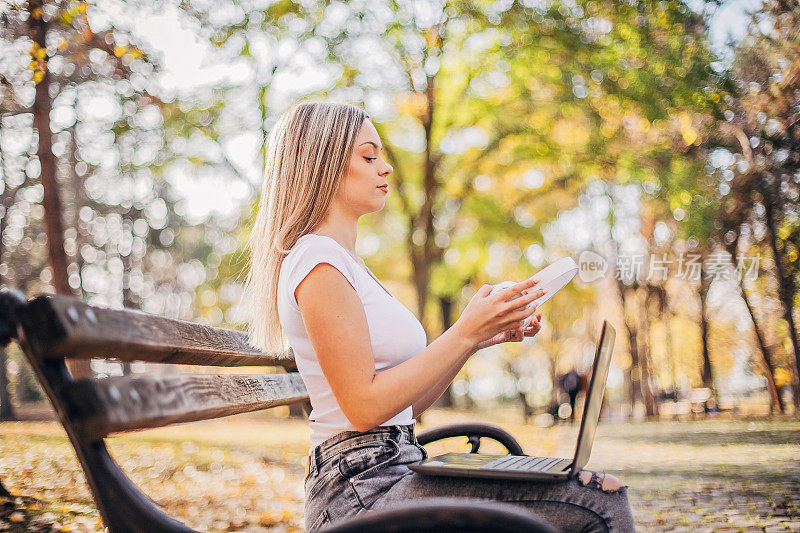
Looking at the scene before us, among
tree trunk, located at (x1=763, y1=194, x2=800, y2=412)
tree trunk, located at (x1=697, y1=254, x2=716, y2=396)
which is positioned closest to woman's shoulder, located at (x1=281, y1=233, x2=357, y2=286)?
tree trunk, located at (x1=763, y1=194, x2=800, y2=412)

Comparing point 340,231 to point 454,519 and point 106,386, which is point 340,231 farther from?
point 454,519

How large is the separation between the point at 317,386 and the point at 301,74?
→ 43.0ft

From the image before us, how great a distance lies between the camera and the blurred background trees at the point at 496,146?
620 cm

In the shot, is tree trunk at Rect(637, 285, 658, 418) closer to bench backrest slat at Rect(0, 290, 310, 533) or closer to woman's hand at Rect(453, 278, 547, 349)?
woman's hand at Rect(453, 278, 547, 349)

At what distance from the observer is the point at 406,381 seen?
170cm

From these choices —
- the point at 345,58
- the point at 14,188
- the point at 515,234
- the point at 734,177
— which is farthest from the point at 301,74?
the point at 734,177

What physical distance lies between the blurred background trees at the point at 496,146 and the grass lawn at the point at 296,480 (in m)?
0.68

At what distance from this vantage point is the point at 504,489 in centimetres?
165

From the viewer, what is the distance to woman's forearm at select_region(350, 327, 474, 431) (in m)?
1.70

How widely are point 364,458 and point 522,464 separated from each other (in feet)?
1.31

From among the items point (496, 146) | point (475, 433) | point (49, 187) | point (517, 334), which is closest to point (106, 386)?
point (517, 334)

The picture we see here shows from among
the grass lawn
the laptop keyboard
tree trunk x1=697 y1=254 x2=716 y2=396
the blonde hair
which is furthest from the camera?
tree trunk x1=697 y1=254 x2=716 y2=396

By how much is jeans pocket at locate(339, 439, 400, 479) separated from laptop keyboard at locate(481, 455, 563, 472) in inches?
10.2

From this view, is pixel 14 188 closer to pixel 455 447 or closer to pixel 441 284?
pixel 441 284
